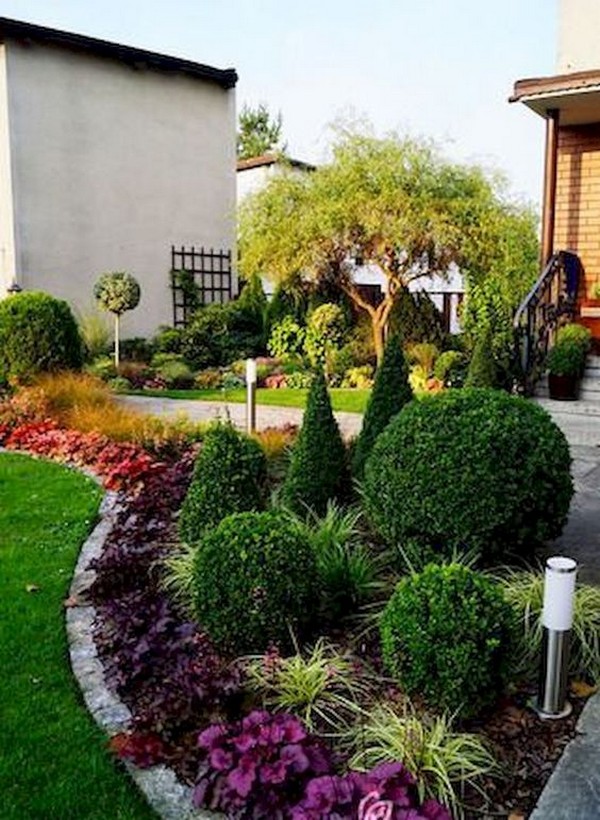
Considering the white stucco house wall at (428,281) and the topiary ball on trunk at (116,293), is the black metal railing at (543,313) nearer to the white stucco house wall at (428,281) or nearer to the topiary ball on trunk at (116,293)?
the white stucco house wall at (428,281)

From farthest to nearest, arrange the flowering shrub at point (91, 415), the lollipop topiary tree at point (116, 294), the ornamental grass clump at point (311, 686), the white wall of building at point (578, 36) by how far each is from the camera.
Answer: the lollipop topiary tree at point (116, 294) → the white wall of building at point (578, 36) → the flowering shrub at point (91, 415) → the ornamental grass clump at point (311, 686)

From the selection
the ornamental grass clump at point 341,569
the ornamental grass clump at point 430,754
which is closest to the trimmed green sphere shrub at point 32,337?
the ornamental grass clump at point 341,569

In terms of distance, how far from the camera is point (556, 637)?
2.86 meters

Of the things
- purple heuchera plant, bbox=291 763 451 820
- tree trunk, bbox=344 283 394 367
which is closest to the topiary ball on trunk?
tree trunk, bbox=344 283 394 367

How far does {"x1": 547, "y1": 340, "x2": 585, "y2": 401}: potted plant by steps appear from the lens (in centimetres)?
830

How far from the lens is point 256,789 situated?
235cm

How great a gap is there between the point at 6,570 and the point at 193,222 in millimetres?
13376

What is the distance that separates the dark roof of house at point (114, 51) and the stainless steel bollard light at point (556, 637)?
45.1 feet

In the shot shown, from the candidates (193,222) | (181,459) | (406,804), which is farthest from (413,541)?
(193,222)

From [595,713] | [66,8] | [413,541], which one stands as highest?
[66,8]

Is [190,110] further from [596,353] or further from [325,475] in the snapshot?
[325,475]

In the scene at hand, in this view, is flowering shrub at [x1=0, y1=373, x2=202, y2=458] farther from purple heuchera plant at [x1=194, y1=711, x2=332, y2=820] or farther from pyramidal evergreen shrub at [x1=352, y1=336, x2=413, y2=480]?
purple heuchera plant at [x1=194, y1=711, x2=332, y2=820]

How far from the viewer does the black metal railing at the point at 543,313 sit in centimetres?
848

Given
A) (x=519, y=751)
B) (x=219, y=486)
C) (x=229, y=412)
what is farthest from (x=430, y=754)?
(x=229, y=412)
